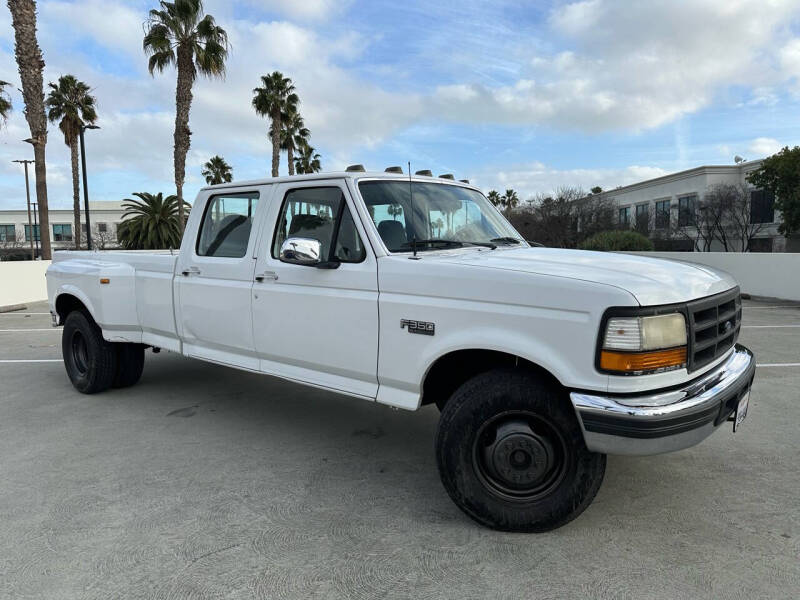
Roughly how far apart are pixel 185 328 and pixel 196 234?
80 cm

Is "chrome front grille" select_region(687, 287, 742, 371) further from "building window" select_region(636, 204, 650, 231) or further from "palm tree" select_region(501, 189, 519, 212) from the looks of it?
"palm tree" select_region(501, 189, 519, 212)

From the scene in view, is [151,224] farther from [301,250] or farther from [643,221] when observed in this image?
[643,221]

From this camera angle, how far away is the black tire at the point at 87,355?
18.6 ft

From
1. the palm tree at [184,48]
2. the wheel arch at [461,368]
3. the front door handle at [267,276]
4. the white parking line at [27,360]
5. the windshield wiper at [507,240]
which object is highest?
the palm tree at [184,48]

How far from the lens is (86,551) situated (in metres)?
2.91

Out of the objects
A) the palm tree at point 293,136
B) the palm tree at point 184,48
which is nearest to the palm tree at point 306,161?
the palm tree at point 293,136

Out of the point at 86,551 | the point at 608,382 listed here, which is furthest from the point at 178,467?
the point at 608,382

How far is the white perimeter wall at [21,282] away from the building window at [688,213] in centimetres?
4717

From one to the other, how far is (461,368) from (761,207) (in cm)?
5030

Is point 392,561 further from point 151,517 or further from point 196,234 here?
point 196,234

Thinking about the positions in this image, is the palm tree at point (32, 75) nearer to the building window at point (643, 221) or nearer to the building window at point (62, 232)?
the building window at point (643, 221)

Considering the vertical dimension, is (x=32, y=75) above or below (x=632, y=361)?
above

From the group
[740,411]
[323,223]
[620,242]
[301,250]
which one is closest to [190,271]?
[323,223]

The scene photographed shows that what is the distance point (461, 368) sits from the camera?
3.47 metres
